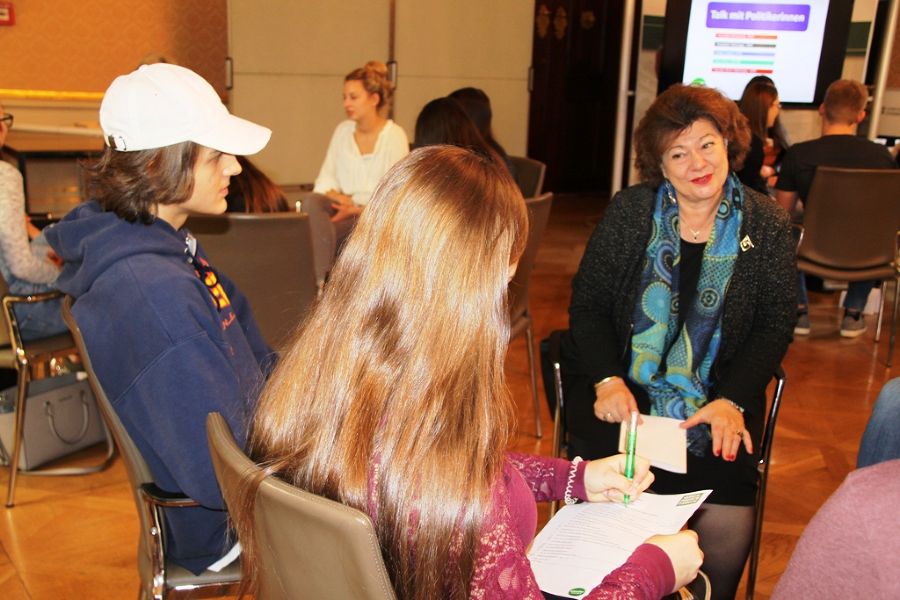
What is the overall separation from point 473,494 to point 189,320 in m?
0.75

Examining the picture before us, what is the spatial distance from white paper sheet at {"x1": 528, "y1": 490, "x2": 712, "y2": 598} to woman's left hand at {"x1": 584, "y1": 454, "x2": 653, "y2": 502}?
17 mm

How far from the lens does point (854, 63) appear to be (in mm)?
5273

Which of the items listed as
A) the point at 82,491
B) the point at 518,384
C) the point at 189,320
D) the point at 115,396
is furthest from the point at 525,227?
the point at 518,384

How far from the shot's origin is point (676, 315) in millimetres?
2166

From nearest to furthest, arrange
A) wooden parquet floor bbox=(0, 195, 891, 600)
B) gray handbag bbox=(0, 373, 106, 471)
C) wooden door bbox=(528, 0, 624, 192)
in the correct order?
wooden parquet floor bbox=(0, 195, 891, 600)
gray handbag bbox=(0, 373, 106, 471)
wooden door bbox=(528, 0, 624, 192)

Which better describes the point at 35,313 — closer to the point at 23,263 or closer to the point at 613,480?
the point at 23,263

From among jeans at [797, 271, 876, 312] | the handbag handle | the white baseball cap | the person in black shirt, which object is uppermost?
the white baseball cap

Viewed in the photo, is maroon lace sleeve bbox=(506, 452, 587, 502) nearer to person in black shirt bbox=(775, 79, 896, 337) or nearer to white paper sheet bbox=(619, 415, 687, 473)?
white paper sheet bbox=(619, 415, 687, 473)

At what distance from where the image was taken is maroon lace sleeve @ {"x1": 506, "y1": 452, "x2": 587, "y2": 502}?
148cm

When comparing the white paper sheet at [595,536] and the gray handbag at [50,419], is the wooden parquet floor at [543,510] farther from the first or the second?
the white paper sheet at [595,536]

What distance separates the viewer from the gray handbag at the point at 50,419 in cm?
295

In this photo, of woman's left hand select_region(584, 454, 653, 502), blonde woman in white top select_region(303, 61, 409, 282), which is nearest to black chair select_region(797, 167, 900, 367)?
blonde woman in white top select_region(303, 61, 409, 282)

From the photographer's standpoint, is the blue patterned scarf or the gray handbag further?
the gray handbag

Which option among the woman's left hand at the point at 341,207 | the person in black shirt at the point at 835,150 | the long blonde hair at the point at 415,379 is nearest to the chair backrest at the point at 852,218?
the person in black shirt at the point at 835,150
